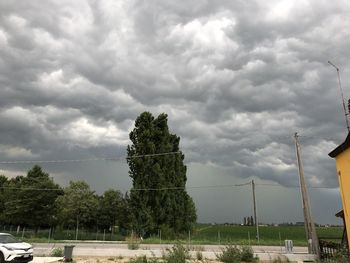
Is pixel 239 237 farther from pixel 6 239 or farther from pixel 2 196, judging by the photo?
pixel 2 196

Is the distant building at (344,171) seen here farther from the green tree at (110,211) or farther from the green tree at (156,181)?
the green tree at (110,211)

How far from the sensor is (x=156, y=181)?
45.5 m

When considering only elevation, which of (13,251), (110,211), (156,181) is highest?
(156,181)

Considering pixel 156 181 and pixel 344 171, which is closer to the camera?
pixel 344 171

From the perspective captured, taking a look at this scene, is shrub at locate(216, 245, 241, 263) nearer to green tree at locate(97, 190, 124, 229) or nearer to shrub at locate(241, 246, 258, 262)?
shrub at locate(241, 246, 258, 262)

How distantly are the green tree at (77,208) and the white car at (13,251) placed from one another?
33.7 metres

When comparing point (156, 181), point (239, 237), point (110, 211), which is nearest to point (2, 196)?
point (110, 211)

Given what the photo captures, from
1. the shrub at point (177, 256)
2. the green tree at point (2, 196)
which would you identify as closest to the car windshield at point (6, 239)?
the shrub at point (177, 256)

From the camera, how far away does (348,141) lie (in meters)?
16.3

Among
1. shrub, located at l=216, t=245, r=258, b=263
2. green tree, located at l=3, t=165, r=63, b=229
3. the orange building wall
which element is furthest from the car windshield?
green tree, located at l=3, t=165, r=63, b=229

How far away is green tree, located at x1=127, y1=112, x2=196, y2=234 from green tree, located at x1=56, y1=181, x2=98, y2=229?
1066 centimetres

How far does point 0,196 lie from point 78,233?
1108 inches

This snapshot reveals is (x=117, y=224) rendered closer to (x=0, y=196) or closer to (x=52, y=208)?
(x=52, y=208)

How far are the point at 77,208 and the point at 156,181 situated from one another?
14.3 m
